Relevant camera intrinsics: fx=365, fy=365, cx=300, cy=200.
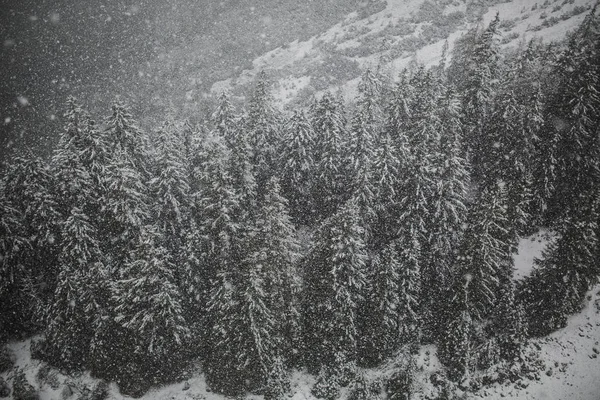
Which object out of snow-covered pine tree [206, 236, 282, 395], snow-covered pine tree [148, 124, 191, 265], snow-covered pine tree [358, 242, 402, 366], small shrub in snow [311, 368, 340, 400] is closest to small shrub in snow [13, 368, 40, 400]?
snow-covered pine tree [148, 124, 191, 265]

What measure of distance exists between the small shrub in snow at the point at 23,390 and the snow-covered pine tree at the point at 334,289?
22499 mm

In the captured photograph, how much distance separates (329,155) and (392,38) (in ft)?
178

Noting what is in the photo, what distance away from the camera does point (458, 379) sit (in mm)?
26562

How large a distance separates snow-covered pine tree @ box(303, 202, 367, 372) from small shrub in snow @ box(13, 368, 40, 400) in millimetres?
22499

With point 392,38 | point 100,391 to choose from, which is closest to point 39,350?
point 100,391

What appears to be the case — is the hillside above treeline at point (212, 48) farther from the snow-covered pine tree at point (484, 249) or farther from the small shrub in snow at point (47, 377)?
the small shrub in snow at point (47, 377)

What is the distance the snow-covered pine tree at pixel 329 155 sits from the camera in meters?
30.9

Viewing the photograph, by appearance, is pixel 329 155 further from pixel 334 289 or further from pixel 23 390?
pixel 23 390

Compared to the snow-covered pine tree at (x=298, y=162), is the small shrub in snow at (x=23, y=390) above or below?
below

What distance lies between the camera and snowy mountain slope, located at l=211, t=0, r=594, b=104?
60.6 meters

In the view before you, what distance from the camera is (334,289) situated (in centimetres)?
2430

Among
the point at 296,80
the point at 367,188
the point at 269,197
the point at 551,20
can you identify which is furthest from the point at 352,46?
the point at 269,197

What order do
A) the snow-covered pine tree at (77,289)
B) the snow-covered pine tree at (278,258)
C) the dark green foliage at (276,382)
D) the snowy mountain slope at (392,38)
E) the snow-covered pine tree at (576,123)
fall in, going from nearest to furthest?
the snow-covered pine tree at (278,258) → the dark green foliage at (276,382) → the snow-covered pine tree at (77,289) → the snow-covered pine tree at (576,123) → the snowy mountain slope at (392,38)

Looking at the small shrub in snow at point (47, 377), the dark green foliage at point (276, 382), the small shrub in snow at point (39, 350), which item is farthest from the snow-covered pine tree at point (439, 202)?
the small shrub in snow at point (39, 350)
